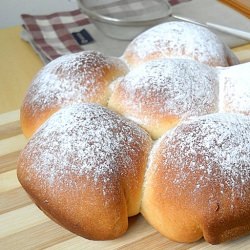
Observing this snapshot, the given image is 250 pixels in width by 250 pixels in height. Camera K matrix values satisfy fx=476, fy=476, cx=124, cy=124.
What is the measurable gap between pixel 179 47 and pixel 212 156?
0.27m

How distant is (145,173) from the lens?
644mm

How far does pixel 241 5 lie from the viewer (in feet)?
4.33

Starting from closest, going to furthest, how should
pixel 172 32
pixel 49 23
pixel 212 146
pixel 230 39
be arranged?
pixel 212 146, pixel 172 32, pixel 230 39, pixel 49 23

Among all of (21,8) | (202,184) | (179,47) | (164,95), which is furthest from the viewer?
(21,8)

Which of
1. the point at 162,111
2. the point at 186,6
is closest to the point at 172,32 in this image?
the point at 162,111

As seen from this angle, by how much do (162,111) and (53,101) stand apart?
0.17 metres

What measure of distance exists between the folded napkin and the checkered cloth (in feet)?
0.51

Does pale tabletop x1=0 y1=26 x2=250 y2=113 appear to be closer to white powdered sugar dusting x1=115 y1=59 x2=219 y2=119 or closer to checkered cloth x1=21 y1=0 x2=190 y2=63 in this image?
checkered cloth x1=21 y1=0 x2=190 y2=63

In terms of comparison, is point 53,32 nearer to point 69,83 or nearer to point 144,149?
point 69,83

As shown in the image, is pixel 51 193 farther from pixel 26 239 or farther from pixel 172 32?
pixel 172 32

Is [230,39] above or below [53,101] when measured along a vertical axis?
below

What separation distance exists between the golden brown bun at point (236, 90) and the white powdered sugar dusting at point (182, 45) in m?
0.06

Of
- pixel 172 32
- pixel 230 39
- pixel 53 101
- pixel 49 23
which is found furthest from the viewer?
pixel 49 23

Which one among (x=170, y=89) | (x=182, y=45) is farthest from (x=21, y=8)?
(x=170, y=89)
